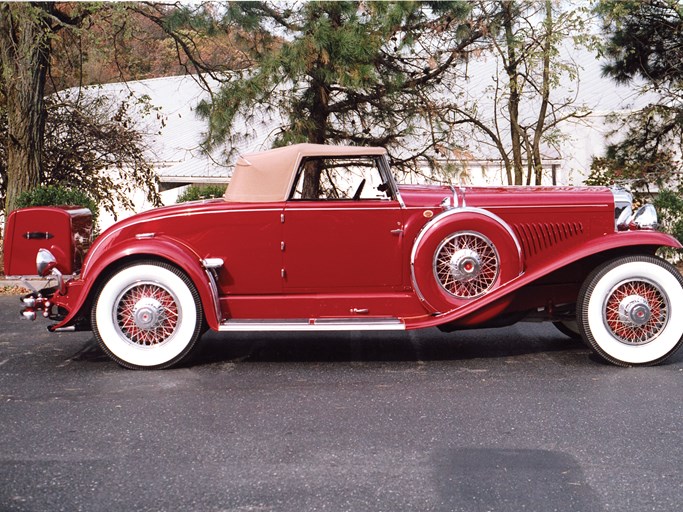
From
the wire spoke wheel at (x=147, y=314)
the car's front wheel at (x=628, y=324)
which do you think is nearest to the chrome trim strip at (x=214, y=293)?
the wire spoke wheel at (x=147, y=314)

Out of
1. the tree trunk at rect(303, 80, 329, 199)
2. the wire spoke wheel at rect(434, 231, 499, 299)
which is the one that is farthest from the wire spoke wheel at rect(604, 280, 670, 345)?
the tree trunk at rect(303, 80, 329, 199)

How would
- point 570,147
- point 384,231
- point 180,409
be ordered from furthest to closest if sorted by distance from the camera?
1. point 570,147
2. point 384,231
3. point 180,409

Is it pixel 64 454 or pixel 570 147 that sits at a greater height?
pixel 570 147

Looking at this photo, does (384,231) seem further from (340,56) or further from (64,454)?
(340,56)

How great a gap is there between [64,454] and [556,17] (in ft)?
41.7

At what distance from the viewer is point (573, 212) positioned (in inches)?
265

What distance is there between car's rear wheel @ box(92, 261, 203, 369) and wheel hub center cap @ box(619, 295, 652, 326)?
10.3 feet

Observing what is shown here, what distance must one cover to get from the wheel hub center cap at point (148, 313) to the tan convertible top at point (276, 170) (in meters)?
1.06

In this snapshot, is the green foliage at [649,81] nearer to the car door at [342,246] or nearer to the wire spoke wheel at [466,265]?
the wire spoke wheel at [466,265]

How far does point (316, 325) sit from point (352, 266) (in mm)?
547

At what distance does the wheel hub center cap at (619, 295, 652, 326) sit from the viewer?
6.33m

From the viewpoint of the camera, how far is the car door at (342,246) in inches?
260

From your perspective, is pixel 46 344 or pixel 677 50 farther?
pixel 677 50

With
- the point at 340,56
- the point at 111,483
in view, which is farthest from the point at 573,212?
the point at 340,56
